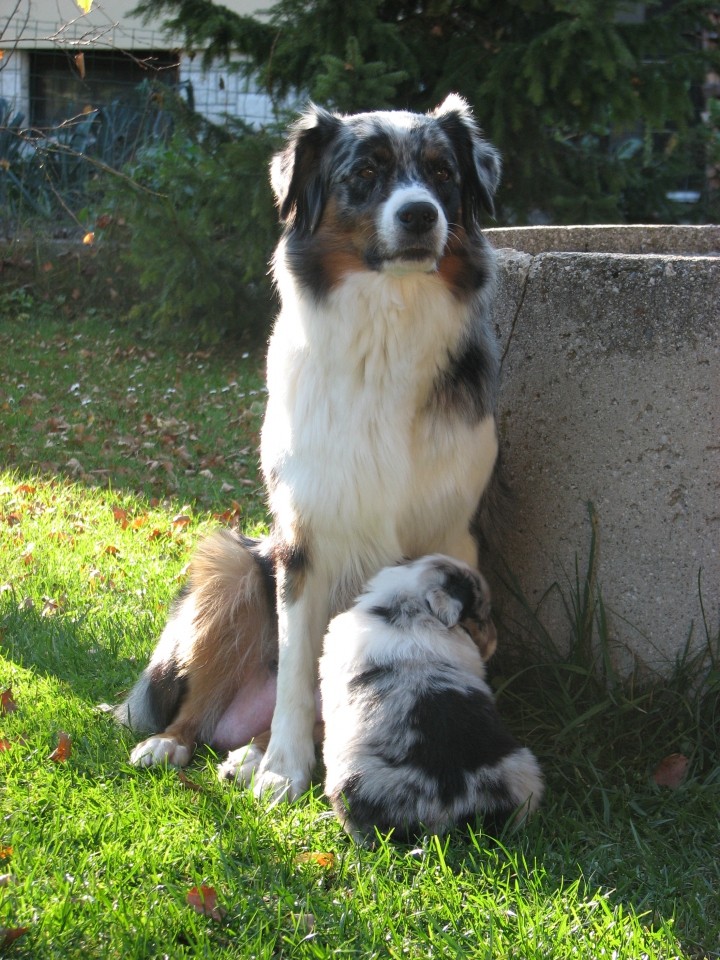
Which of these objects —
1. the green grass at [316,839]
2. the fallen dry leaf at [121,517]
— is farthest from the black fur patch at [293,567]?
the fallen dry leaf at [121,517]

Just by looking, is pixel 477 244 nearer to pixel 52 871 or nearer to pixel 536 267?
pixel 536 267

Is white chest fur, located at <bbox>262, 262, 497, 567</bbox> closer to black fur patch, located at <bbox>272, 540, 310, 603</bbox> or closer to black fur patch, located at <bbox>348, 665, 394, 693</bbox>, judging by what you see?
black fur patch, located at <bbox>272, 540, 310, 603</bbox>

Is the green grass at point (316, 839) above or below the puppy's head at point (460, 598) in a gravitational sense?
below

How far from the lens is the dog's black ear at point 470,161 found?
3.70 m

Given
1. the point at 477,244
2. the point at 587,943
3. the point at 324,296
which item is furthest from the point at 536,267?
the point at 587,943

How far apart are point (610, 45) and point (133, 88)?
8.85 meters

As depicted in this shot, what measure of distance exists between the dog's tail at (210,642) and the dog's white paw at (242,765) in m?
0.25

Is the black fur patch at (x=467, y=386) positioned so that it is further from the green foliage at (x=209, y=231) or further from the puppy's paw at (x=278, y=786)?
the green foliage at (x=209, y=231)

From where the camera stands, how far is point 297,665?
352 centimetres

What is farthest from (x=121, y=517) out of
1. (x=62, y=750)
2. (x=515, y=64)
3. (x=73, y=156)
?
(x=73, y=156)

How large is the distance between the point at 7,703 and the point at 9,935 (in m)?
1.59

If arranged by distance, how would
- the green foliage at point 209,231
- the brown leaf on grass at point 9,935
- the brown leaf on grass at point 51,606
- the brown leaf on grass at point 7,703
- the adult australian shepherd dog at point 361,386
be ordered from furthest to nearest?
the green foliage at point 209,231 → the brown leaf on grass at point 51,606 → the brown leaf on grass at point 7,703 → the adult australian shepherd dog at point 361,386 → the brown leaf on grass at point 9,935

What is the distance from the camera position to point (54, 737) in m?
3.68

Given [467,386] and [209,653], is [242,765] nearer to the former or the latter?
[209,653]
